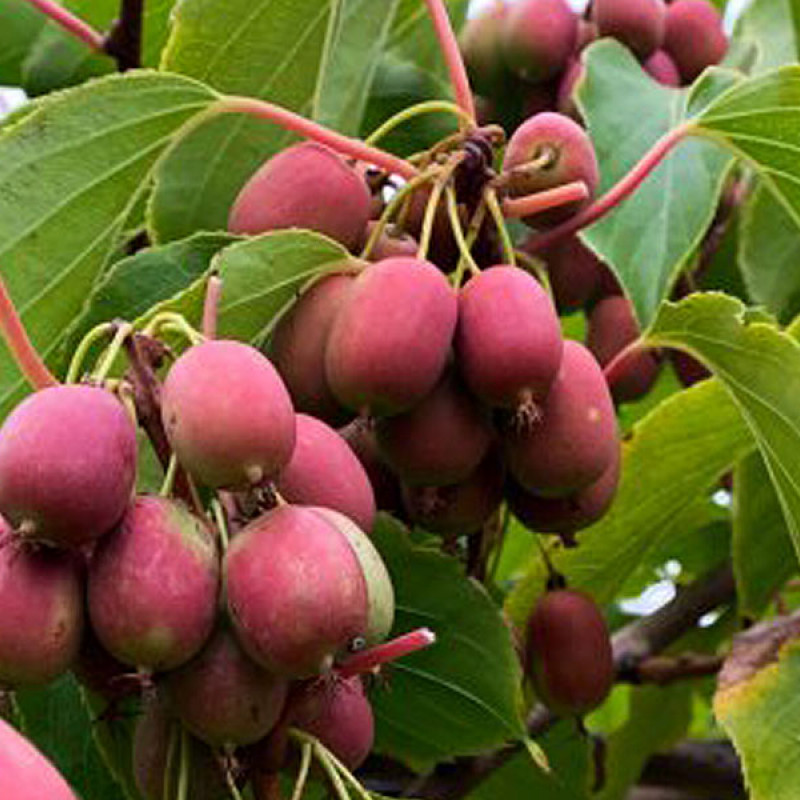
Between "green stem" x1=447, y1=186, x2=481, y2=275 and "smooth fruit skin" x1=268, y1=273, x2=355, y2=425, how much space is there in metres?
0.06

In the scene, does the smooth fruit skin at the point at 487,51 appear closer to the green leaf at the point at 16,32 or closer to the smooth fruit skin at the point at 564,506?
the green leaf at the point at 16,32

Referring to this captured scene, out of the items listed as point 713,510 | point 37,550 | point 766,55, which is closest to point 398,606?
point 37,550

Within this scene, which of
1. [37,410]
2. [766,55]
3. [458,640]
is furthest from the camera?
[766,55]

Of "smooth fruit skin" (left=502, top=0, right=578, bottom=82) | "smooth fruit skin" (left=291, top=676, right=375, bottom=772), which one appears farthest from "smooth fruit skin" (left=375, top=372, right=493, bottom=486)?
"smooth fruit skin" (left=502, top=0, right=578, bottom=82)

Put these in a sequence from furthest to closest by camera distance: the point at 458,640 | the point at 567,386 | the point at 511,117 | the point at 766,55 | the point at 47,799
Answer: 1. the point at 766,55
2. the point at 511,117
3. the point at 458,640
4. the point at 567,386
5. the point at 47,799

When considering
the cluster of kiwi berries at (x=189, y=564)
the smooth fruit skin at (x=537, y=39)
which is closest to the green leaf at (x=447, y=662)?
the cluster of kiwi berries at (x=189, y=564)

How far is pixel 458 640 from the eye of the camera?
45.9 inches

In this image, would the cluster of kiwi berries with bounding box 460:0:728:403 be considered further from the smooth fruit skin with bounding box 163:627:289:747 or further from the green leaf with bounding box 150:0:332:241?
the smooth fruit skin with bounding box 163:627:289:747

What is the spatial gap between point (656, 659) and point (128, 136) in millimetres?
598

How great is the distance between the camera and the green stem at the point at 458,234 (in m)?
1.04

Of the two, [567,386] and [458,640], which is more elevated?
[567,386]

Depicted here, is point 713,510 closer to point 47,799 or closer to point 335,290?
point 335,290

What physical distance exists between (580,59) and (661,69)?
99 mm

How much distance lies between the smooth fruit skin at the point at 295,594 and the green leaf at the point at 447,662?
0.28 metres
